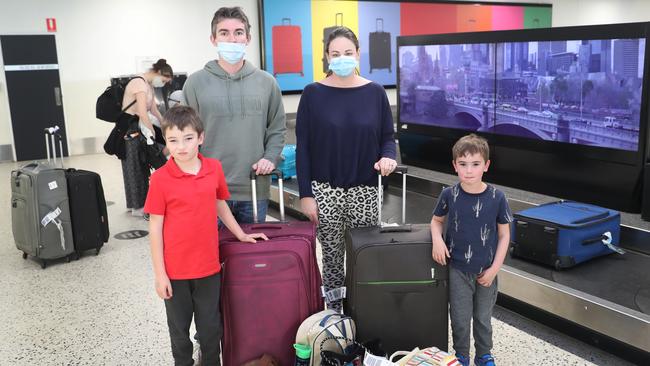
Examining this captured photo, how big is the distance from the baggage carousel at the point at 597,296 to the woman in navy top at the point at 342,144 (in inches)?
44.6

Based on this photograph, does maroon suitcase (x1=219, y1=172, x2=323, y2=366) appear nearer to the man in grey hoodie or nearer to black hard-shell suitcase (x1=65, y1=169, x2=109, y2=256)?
the man in grey hoodie

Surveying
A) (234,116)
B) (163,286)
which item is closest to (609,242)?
(234,116)

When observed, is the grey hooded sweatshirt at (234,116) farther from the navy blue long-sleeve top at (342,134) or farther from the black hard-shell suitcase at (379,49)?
the black hard-shell suitcase at (379,49)

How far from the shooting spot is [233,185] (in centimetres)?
258

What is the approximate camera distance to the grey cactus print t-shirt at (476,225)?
7.61 ft

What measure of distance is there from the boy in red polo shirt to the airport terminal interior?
60cm

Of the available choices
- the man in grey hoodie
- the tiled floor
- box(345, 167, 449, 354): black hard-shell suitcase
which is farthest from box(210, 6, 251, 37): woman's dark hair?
the tiled floor

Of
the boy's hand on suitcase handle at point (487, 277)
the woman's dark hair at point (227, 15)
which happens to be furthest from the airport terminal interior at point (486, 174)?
the woman's dark hair at point (227, 15)

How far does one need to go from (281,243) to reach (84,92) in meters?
9.03

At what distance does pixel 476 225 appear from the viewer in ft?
7.63

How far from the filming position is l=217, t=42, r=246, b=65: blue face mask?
2457 millimetres

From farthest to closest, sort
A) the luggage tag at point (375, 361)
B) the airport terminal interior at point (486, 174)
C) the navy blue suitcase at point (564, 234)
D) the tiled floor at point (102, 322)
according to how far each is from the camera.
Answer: the navy blue suitcase at point (564, 234) → the airport terminal interior at point (486, 174) → the tiled floor at point (102, 322) → the luggage tag at point (375, 361)

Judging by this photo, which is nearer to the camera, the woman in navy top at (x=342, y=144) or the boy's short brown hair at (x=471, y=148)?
the boy's short brown hair at (x=471, y=148)

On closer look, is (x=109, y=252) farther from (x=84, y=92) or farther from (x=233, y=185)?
(x=84, y=92)
